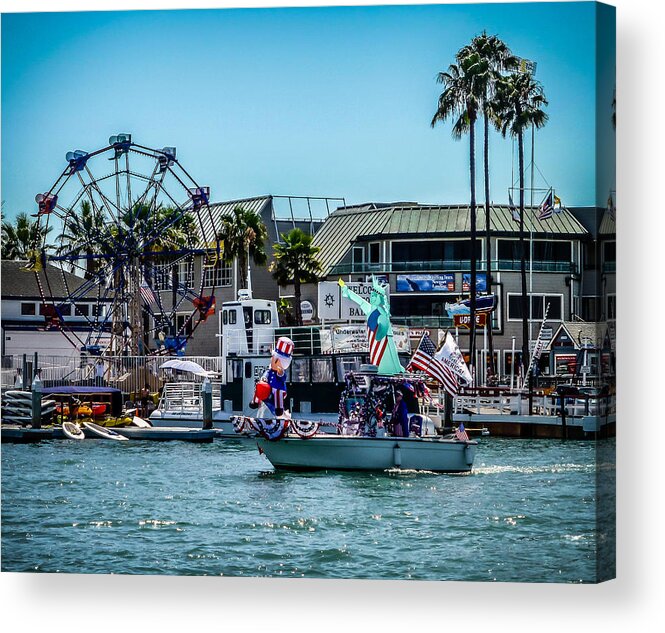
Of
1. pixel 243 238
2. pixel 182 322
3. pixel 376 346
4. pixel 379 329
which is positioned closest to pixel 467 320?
pixel 379 329

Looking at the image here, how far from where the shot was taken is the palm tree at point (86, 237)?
18594mm

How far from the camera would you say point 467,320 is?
58.7 ft

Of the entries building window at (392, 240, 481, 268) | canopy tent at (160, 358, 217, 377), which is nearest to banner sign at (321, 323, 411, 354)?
building window at (392, 240, 481, 268)

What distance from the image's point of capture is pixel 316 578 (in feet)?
43.0

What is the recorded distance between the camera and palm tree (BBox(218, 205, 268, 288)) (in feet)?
54.8

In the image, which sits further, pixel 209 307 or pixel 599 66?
pixel 209 307

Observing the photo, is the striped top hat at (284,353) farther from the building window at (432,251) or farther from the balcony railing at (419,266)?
the building window at (432,251)

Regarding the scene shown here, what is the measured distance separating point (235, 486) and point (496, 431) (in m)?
6.49

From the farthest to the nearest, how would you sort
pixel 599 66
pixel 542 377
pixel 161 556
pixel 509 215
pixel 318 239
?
pixel 542 377, pixel 318 239, pixel 509 215, pixel 161 556, pixel 599 66

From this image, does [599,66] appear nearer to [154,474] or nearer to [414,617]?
[414,617]

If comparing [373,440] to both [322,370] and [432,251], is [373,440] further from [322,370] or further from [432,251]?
[322,370]

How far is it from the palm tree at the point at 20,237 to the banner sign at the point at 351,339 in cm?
464

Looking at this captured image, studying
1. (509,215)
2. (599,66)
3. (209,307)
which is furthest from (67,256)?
(599,66)

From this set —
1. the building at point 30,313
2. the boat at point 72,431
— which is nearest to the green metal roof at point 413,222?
the building at point 30,313
